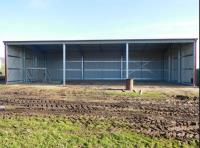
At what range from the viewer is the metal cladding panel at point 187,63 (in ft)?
66.7

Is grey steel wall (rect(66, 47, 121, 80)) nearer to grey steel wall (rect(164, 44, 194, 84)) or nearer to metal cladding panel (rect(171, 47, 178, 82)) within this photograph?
grey steel wall (rect(164, 44, 194, 84))

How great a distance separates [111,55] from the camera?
102 ft

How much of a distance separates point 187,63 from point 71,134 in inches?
701

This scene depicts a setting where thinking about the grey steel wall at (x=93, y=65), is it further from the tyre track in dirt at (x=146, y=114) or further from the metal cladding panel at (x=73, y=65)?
the tyre track in dirt at (x=146, y=114)

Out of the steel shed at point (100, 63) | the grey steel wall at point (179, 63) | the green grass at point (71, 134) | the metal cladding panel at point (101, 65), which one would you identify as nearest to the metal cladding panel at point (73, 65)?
the steel shed at point (100, 63)

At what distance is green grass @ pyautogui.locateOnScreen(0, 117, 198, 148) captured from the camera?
17.8 ft

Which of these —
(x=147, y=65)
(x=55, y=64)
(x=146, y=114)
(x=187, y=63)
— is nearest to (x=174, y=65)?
(x=187, y=63)

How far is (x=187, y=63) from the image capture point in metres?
21.4

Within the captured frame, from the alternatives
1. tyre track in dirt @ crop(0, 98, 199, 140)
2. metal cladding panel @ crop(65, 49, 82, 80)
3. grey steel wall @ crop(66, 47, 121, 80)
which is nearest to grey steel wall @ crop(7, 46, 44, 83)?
metal cladding panel @ crop(65, 49, 82, 80)

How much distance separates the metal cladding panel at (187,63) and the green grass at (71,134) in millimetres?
15180

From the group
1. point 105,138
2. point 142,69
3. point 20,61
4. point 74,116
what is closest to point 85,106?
point 74,116

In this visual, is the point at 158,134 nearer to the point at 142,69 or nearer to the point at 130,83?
the point at 130,83

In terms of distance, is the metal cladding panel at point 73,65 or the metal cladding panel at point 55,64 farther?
the metal cladding panel at point 55,64

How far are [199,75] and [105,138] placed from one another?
1852 cm
